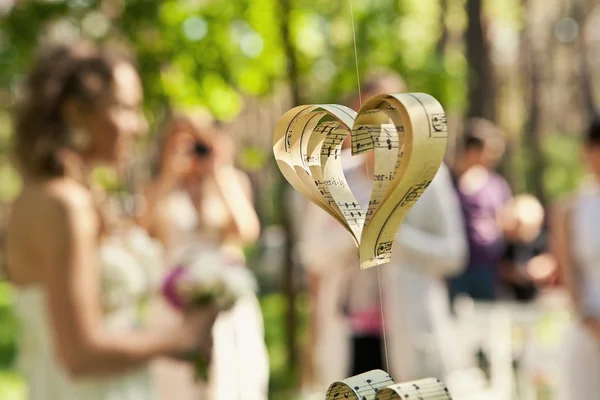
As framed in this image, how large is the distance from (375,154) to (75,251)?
1.48 meters

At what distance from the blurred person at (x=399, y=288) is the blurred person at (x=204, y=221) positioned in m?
0.69

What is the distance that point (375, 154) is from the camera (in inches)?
37.1

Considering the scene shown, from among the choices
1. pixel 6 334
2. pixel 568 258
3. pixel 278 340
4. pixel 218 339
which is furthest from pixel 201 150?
pixel 6 334

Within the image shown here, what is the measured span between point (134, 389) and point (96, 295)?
0.54 metres

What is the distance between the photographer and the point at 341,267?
391 cm

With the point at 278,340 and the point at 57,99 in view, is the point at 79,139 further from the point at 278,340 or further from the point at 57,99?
the point at 278,340

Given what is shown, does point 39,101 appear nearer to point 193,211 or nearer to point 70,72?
point 70,72

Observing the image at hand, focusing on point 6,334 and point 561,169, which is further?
point 561,169

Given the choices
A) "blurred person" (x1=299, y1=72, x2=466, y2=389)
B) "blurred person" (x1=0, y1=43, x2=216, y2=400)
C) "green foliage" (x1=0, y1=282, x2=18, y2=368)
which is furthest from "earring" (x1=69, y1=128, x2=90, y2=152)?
"green foliage" (x1=0, y1=282, x2=18, y2=368)

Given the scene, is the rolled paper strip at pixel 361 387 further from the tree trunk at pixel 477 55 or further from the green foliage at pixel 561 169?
the green foliage at pixel 561 169

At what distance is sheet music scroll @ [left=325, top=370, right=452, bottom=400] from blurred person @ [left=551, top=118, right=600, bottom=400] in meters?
3.31

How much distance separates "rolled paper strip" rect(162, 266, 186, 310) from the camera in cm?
344

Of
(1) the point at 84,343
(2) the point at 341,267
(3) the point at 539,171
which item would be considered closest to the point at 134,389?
(1) the point at 84,343

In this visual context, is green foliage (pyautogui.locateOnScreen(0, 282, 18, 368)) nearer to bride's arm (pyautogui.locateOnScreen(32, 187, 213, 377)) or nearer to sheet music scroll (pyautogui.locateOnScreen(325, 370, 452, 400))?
bride's arm (pyautogui.locateOnScreen(32, 187, 213, 377))
